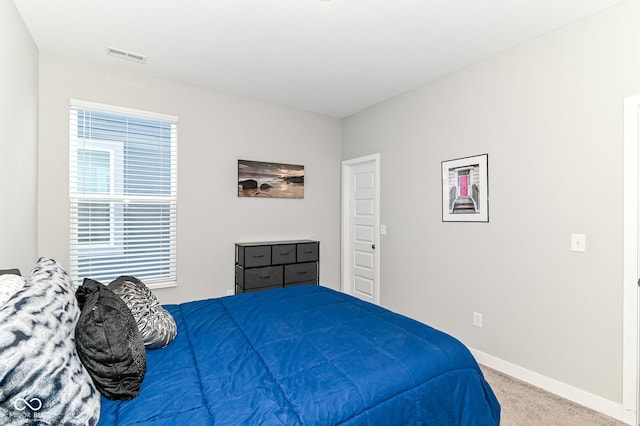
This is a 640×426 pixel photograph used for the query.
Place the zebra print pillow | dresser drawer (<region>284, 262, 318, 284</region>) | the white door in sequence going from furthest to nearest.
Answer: the white door < dresser drawer (<region>284, 262, 318, 284</region>) < the zebra print pillow

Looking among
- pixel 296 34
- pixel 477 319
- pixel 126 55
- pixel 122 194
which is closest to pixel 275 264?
pixel 122 194

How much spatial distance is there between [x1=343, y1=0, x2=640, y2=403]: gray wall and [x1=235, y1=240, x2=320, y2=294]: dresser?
1.25 m

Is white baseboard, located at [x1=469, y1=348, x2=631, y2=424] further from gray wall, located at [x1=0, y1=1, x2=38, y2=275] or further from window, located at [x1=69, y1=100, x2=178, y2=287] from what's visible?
gray wall, located at [x1=0, y1=1, x2=38, y2=275]

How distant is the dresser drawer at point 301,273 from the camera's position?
382cm

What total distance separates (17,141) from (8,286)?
167cm

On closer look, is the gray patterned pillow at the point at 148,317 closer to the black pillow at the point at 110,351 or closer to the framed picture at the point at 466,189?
the black pillow at the point at 110,351

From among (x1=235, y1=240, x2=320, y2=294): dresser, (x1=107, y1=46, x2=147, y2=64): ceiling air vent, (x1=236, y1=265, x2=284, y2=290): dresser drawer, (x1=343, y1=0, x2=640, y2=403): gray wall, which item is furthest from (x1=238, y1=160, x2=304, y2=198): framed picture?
(x1=343, y1=0, x2=640, y2=403): gray wall

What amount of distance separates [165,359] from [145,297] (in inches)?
16.9

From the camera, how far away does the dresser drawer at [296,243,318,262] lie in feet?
12.8

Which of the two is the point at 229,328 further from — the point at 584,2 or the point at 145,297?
the point at 584,2

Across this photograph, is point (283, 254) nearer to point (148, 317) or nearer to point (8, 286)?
point (148, 317)

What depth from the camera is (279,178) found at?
4137 mm

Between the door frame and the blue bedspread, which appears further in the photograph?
the door frame

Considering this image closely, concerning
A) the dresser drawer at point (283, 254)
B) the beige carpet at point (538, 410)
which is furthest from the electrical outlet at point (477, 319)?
the dresser drawer at point (283, 254)
